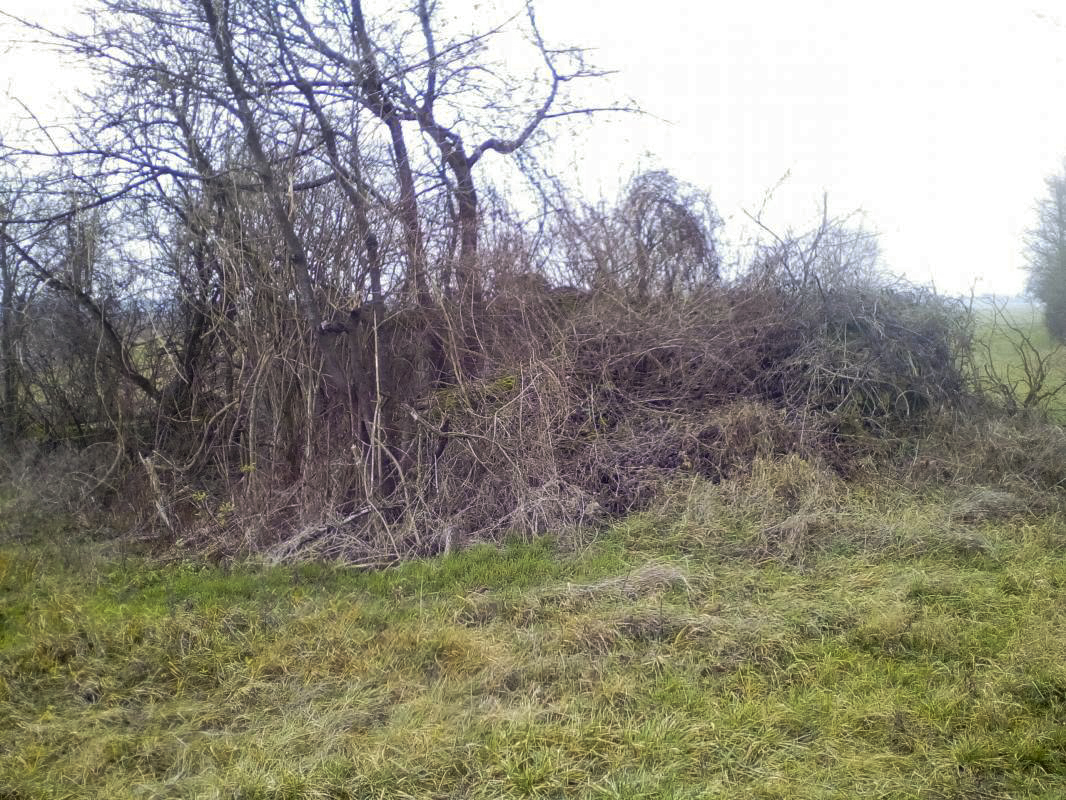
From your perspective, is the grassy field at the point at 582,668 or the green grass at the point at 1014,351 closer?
the grassy field at the point at 582,668

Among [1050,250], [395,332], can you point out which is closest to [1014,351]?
[1050,250]

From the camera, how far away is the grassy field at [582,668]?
3.44 metres

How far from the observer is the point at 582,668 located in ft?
14.1

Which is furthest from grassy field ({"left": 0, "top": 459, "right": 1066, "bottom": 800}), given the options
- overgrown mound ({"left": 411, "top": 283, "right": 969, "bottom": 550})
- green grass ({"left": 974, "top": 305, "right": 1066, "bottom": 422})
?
green grass ({"left": 974, "top": 305, "right": 1066, "bottom": 422})

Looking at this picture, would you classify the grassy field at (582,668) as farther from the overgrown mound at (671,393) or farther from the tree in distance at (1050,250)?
the tree in distance at (1050,250)

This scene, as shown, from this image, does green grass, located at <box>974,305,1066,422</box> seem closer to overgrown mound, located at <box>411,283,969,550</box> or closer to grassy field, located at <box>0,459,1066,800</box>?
overgrown mound, located at <box>411,283,969,550</box>

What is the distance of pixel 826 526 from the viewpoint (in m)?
6.28

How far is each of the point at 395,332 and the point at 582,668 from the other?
4.93 m

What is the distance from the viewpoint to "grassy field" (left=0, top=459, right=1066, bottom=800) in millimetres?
3441

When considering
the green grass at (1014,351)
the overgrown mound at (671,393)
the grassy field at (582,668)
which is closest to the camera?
the grassy field at (582,668)

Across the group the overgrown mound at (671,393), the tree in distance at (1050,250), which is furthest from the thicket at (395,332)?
the tree in distance at (1050,250)

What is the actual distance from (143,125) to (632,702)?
290 inches

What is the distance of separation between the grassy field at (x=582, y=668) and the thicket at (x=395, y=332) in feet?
3.71

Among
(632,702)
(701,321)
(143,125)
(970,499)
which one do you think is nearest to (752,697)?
(632,702)
